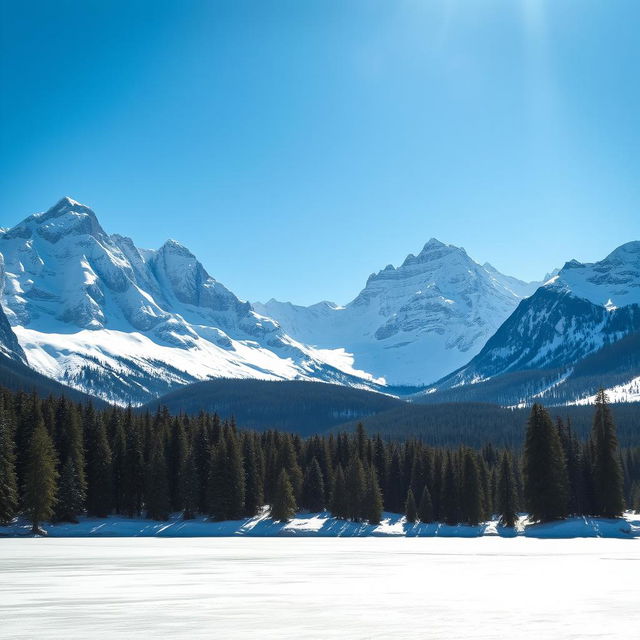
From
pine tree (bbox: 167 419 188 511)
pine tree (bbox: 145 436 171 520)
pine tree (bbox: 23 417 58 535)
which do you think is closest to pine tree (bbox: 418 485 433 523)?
pine tree (bbox: 167 419 188 511)

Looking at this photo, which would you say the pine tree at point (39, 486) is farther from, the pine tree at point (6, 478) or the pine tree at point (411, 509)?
the pine tree at point (411, 509)

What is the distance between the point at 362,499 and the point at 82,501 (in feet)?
130

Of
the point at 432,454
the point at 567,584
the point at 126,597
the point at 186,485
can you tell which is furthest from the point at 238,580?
the point at 432,454

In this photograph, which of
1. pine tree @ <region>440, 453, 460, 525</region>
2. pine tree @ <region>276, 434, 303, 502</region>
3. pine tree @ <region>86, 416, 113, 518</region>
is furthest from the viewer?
pine tree @ <region>276, 434, 303, 502</region>

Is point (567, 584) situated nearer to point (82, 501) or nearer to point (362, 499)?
point (82, 501)

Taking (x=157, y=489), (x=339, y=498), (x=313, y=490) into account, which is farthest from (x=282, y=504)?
(x=313, y=490)

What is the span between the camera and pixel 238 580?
2730 centimetres

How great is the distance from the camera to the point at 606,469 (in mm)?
83188

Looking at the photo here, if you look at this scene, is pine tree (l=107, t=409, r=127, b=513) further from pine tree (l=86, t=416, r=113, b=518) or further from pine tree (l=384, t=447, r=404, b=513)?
pine tree (l=384, t=447, r=404, b=513)

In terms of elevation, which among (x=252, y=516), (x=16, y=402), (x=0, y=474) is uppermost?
(x=16, y=402)

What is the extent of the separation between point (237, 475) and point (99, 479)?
1870 centimetres

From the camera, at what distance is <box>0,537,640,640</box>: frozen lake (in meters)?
15.5

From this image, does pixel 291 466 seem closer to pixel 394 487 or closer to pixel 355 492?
pixel 355 492

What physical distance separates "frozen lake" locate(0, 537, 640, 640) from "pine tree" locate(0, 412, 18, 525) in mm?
42414
